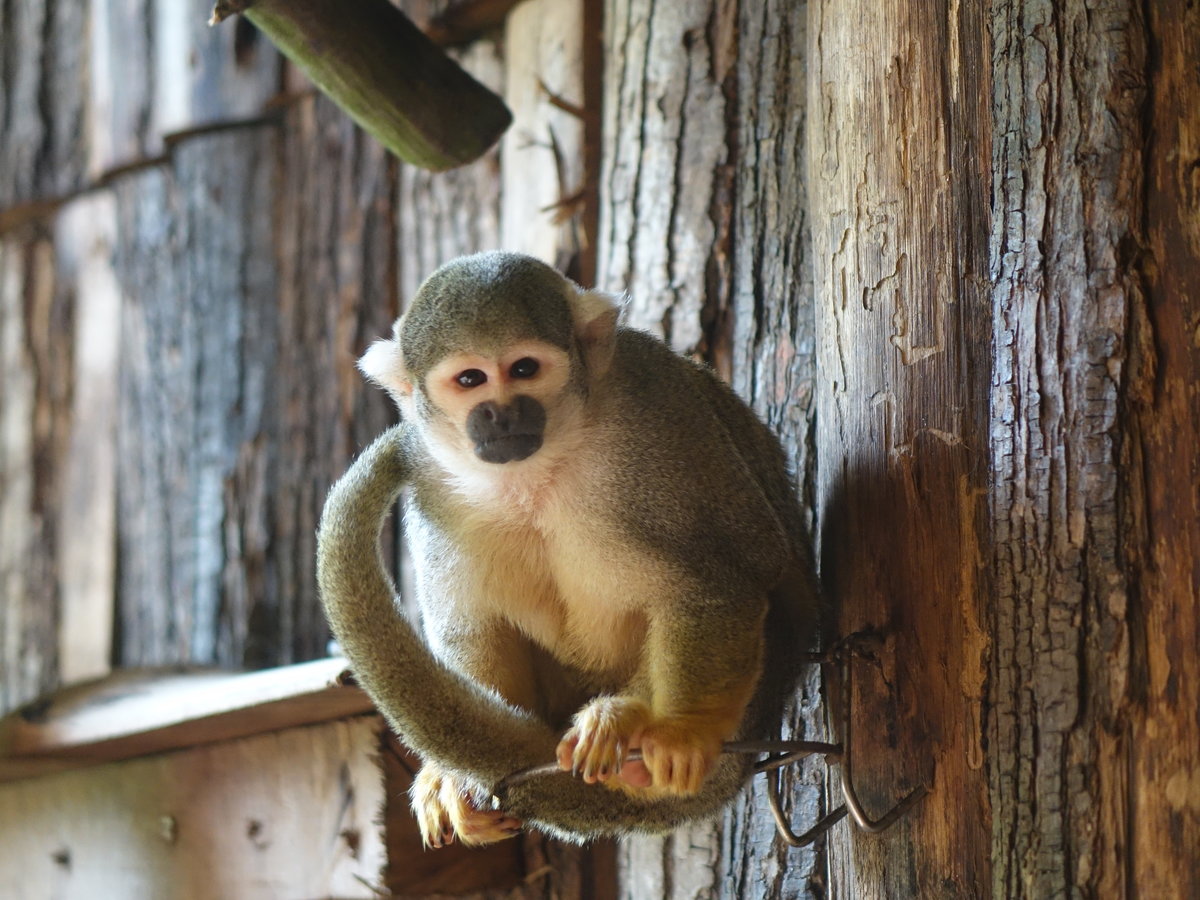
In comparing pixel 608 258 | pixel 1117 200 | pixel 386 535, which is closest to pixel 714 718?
pixel 1117 200

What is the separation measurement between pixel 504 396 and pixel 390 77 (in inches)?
37.8

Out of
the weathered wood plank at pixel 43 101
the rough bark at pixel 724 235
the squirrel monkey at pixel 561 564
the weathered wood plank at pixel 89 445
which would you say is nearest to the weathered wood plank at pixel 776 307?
the rough bark at pixel 724 235

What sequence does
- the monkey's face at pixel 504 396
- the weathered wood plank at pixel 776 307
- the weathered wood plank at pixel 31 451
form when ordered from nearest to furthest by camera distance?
the monkey's face at pixel 504 396
the weathered wood plank at pixel 776 307
the weathered wood plank at pixel 31 451

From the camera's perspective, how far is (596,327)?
6.98 feet

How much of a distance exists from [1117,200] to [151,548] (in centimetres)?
313

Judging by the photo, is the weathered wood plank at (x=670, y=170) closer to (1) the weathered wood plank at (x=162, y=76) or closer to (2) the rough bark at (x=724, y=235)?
(2) the rough bark at (x=724, y=235)

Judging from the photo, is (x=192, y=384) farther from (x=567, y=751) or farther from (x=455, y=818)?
(x=567, y=751)

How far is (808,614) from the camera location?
84.1 inches

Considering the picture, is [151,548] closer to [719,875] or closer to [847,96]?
[719,875]

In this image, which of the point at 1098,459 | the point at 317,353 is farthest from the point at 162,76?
the point at 1098,459

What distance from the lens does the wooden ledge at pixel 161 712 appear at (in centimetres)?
236

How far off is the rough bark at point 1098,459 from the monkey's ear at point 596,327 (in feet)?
2.16

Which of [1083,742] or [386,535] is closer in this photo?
[1083,742]

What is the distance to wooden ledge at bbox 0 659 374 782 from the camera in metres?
2.36
